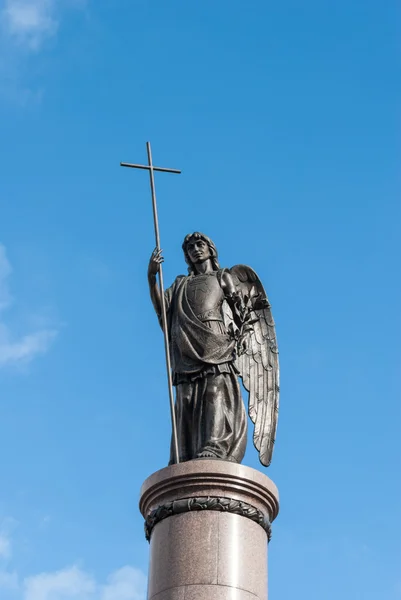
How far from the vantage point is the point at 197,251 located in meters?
13.7

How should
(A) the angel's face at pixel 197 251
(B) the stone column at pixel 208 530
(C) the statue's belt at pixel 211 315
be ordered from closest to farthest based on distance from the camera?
(B) the stone column at pixel 208 530 < (C) the statue's belt at pixel 211 315 < (A) the angel's face at pixel 197 251

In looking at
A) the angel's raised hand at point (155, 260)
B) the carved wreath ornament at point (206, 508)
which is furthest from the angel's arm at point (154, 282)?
the carved wreath ornament at point (206, 508)

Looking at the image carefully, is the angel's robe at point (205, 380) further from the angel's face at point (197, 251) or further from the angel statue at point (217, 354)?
the angel's face at point (197, 251)

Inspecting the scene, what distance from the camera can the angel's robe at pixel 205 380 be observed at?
12055 mm

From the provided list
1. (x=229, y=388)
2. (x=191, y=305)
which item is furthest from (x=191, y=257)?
(x=229, y=388)

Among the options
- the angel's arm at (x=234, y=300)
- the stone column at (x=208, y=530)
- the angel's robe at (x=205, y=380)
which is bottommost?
the stone column at (x=208, y=530)

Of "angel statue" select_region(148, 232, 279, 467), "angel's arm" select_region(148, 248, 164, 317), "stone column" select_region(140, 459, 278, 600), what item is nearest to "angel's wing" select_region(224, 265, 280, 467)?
"angel statue" select_region(148, 232, 279, 467)

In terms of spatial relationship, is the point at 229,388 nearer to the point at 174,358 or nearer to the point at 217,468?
the point at 174,358

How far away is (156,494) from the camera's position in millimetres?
11281

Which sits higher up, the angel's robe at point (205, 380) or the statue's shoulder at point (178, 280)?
the statue's shoulder at point (178, 280)

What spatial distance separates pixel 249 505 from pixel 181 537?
89 centimetres

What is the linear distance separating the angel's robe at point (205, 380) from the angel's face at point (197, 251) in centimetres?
65

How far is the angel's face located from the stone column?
11.6ft

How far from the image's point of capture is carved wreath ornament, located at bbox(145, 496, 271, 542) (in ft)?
35.6
